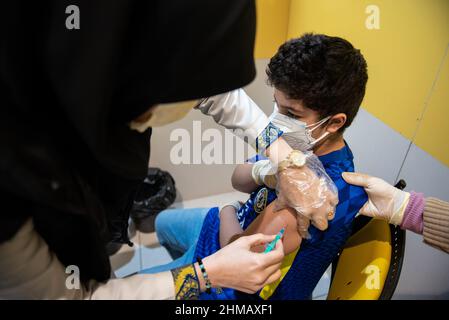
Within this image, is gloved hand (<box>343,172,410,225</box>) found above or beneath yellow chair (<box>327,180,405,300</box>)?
above

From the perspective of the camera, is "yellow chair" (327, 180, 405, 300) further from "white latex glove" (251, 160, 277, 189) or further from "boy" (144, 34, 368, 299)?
"white latex glove" (251, 160, 277, 189)

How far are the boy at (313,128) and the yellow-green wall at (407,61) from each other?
238 mm

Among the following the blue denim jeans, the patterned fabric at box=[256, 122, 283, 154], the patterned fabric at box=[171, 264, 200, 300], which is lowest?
the blue denim jeans

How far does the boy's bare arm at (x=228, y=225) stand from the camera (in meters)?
1.17

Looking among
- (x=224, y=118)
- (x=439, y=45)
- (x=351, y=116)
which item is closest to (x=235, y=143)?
(x=224, y=118)

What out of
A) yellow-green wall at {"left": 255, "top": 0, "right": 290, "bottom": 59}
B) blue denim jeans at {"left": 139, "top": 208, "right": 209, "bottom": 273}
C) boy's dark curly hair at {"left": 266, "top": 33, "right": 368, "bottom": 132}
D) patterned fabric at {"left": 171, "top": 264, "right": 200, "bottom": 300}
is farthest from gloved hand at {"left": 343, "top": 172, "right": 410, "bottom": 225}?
yellow-green wall at {"left": 255, "top": 0, "right": 290, "bottom": 59}

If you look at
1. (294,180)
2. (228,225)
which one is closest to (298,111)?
(294,180)

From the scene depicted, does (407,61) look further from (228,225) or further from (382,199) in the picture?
(228,225)

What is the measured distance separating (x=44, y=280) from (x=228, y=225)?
72 cm

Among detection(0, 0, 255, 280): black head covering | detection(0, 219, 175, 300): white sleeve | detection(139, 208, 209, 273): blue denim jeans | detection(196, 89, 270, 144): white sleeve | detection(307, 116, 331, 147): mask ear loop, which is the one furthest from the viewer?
detection(139, 208, 209, 273): blue denim jeans

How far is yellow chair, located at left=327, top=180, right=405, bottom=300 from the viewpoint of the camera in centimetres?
88

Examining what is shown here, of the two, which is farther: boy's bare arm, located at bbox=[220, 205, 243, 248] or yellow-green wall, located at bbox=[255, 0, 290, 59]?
yellow-green wall, located at bbox=[255, 0, 290, 59]

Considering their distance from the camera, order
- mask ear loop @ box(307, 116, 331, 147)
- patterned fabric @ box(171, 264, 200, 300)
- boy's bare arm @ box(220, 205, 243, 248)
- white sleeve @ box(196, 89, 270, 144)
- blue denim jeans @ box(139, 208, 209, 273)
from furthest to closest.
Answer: blue denim jeans @ box(139, 208, 209, 273) < white sleeve @ box(196, 89, 270, 144) < boy's bare arm @ box(220, 205, 243, 248) < mask ear loop @ box(307, 116, 331, 147) < patterned fabric @ box(171, 264, 200, 300)
